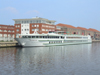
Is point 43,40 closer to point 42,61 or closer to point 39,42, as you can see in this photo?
Result: point 39,42

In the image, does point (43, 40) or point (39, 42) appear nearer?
point (39, 42)

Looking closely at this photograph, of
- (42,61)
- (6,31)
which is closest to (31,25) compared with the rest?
(6,31)


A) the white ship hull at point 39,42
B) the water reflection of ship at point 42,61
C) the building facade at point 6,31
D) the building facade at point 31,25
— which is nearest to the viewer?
the water reflection of ship at point 42,61

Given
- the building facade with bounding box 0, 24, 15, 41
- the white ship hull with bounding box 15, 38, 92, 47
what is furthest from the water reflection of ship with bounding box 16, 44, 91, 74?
the building facade with bounding box 0, 24, 15, 41

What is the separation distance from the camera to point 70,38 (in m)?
76.4

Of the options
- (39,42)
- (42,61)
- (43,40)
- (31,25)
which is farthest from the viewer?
(31,25)

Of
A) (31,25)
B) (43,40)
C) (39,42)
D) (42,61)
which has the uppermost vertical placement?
(31,25)

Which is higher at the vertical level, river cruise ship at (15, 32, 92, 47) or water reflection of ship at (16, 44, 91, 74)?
river cruise ship at (15, 32, 92, 47)

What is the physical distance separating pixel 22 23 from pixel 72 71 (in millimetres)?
79766

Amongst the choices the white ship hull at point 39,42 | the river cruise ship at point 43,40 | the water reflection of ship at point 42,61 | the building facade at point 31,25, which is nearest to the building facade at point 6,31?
the building facade at point 31,25

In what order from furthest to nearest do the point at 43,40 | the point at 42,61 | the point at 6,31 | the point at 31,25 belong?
A: the point at 6,31 → the point at 31,25 → the point at 43,40 → the point at 42,61

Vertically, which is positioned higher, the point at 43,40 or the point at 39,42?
the point at 43,40

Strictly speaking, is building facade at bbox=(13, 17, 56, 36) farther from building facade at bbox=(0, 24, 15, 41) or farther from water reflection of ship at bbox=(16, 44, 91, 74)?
water reflection of ship at bbox=(16, 44, 91, 74)

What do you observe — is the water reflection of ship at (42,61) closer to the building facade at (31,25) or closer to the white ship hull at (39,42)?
the white ship hull at (39,42)
